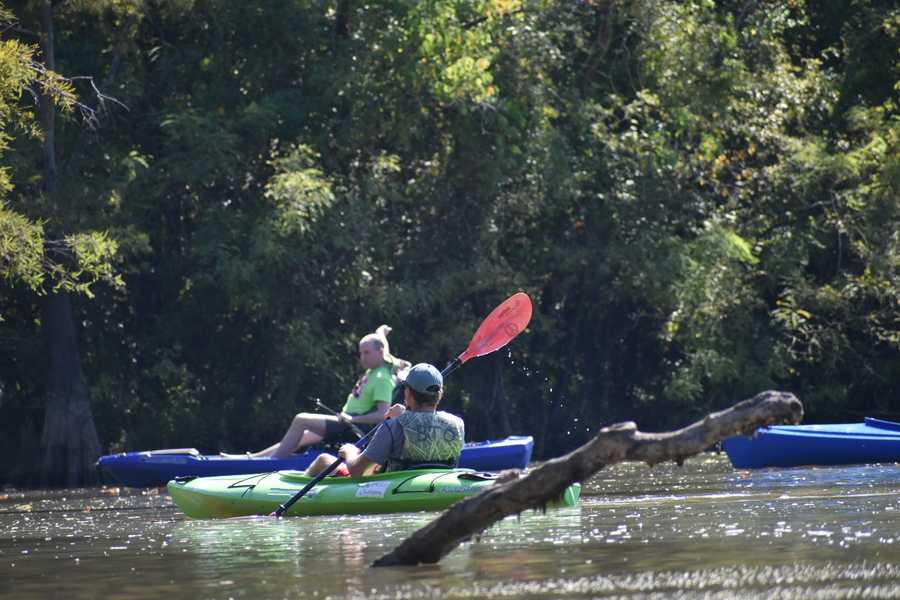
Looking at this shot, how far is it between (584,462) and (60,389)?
13833 mm

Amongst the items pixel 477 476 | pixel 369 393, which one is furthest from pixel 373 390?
pixel 477 476

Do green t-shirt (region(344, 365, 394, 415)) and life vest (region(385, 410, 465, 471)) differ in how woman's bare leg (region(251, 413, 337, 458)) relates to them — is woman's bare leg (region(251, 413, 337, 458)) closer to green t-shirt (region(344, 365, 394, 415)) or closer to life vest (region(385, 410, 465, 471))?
green t-shirt (region(344, 365, 394, 415))

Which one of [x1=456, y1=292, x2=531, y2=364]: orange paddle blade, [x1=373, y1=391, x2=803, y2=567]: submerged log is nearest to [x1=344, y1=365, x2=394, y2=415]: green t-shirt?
[x1=456, y1=292, x2=531, y2=364]: orange paddle blade

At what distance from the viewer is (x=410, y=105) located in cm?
2177

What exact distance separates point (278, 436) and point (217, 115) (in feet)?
13.4

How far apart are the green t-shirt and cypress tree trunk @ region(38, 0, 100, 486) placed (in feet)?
21.7

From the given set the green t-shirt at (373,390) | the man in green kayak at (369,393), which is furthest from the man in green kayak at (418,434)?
the green t-shirt at (373,390)

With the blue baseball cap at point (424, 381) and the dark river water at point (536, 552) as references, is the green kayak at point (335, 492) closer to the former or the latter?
the dark river water at point (536, 552)

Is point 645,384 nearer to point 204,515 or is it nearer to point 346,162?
point 346,162

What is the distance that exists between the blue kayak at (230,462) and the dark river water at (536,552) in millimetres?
2226

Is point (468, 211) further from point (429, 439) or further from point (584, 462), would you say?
point (584, 462)

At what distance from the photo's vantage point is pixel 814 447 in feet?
52.6

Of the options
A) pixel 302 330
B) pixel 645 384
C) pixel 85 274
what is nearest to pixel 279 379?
pixel 302 330

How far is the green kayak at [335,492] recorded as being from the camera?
1077 centimetres
